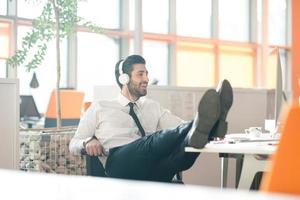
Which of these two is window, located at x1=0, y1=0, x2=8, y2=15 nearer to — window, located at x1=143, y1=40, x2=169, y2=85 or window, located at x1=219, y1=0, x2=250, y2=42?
window, located at x1=143, y1=40, x2=169, y2=85

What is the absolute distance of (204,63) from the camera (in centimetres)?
1092

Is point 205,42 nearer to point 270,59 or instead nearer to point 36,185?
point 270,59

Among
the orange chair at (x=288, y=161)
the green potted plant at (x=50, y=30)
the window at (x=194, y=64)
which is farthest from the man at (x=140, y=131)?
the window at (x=194, y=64)

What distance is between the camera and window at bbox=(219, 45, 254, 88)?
11234mm

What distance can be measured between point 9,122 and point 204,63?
768cm

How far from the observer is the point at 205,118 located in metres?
2.63

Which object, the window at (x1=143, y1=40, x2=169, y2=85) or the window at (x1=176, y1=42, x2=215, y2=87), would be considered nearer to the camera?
the window at (x1=143, y1=40, x2=169, y2=85)

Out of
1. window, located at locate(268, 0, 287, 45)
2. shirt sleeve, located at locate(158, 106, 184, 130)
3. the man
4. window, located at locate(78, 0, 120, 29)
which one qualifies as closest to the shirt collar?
the man

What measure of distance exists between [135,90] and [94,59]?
5.36 m

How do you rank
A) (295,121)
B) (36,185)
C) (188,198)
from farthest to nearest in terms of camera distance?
1. (295,121)
2. (36,185)
3. (188,198)

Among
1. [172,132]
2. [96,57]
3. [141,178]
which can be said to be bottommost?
[141,178]

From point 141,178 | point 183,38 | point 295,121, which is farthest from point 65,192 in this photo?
point 183,38

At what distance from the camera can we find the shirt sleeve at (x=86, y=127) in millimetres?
3414

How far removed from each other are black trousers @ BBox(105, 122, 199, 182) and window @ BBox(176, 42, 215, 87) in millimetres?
7110
